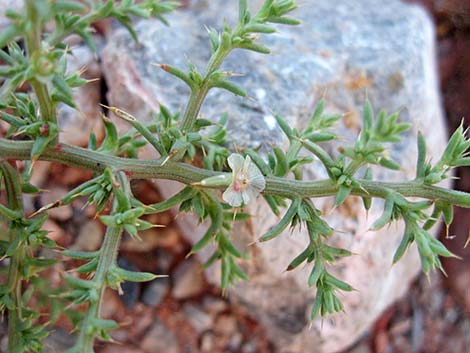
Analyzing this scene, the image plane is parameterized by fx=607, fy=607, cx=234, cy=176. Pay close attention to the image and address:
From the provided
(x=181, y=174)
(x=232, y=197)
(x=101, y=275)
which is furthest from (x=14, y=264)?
(x=232, y=197)

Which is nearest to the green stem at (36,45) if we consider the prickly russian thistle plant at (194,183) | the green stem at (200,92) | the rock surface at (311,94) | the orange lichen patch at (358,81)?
the prickly russian thistle plant at (194,183)

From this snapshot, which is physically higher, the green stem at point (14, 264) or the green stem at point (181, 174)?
the green stem at point (181, 174)

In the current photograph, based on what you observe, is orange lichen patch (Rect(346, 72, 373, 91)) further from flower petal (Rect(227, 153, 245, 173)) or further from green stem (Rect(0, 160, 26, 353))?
green stem (Rect(0, 160, 26, 353))

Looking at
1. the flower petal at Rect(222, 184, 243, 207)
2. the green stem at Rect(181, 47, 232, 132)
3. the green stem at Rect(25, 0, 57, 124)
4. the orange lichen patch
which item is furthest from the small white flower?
the orange lichen patch

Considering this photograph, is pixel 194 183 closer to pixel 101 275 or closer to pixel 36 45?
pixel 101 275

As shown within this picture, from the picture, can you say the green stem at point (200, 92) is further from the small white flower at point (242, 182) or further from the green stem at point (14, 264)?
the green stem at point (14, 264)

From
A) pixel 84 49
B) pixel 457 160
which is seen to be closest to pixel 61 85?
pixel 457 160
